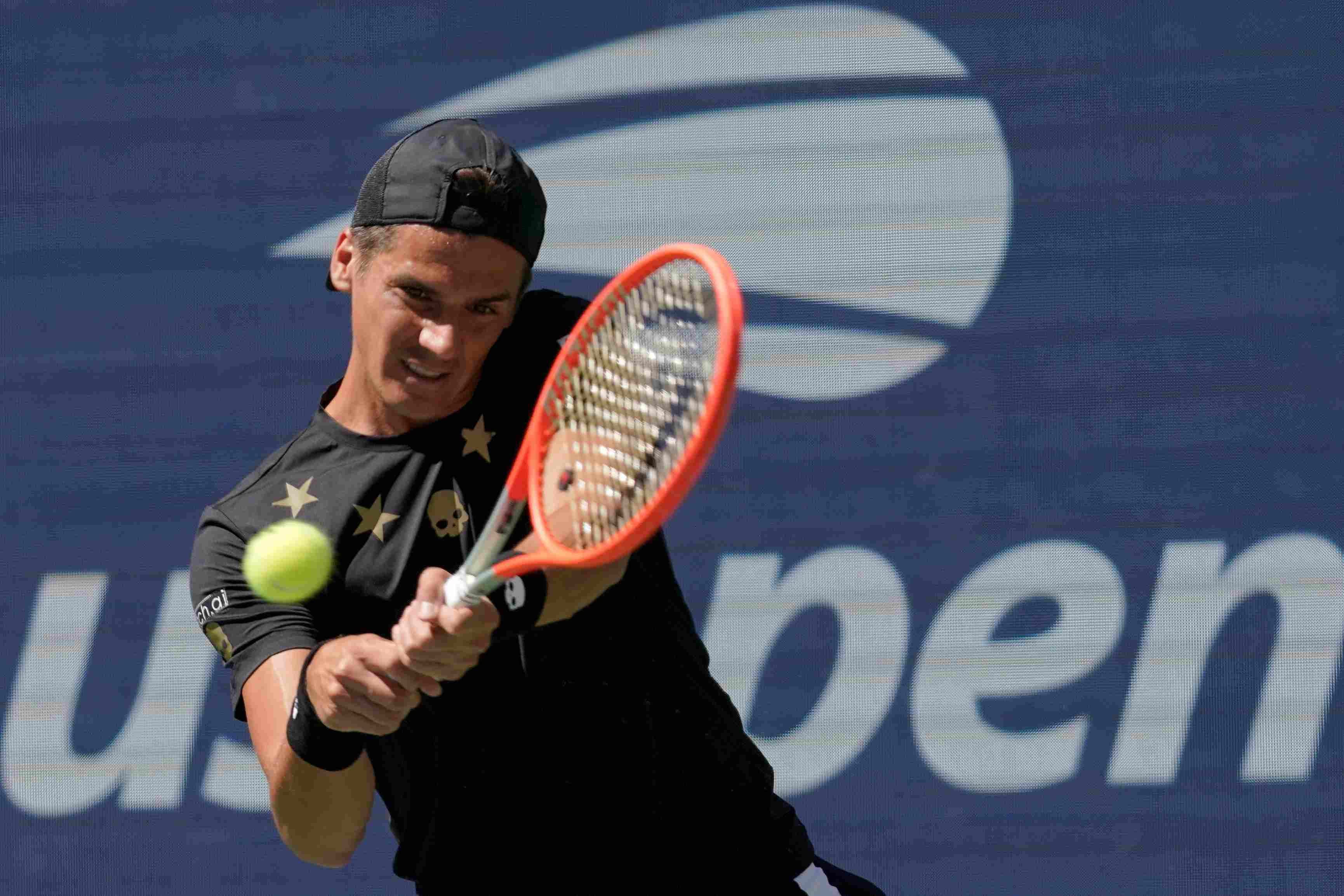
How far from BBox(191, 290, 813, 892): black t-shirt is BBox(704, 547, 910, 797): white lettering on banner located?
209cm

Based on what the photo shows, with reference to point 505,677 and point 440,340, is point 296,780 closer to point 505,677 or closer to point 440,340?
point 505,677

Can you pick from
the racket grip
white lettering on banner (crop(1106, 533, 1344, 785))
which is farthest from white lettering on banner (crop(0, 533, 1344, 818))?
the racket grip

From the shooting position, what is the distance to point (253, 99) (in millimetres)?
4969

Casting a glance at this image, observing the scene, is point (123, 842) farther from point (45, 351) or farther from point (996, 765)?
point (996, 765)

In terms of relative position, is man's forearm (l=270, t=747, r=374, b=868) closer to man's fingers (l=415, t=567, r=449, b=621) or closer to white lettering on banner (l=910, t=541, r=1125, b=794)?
man's fingers (l=415, t=567, r=449, b=621)

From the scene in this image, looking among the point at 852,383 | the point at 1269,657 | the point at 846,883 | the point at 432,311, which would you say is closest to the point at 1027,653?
the point at 1269,657

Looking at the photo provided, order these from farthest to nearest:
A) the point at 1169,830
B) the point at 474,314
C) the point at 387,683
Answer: the point at 1169,830 < the point at 474,314 < the point at 387,683

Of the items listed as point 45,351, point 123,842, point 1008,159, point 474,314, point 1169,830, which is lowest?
point 123,842

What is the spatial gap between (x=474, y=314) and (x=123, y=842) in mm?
3021

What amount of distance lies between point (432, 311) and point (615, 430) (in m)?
0.32

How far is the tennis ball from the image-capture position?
2.38m

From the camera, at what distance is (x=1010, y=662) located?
→ 15.1 ft

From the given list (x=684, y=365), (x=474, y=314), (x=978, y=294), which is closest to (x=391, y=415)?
(x=474, y=314)

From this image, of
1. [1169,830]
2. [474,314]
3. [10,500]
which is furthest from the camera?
[10,500]
